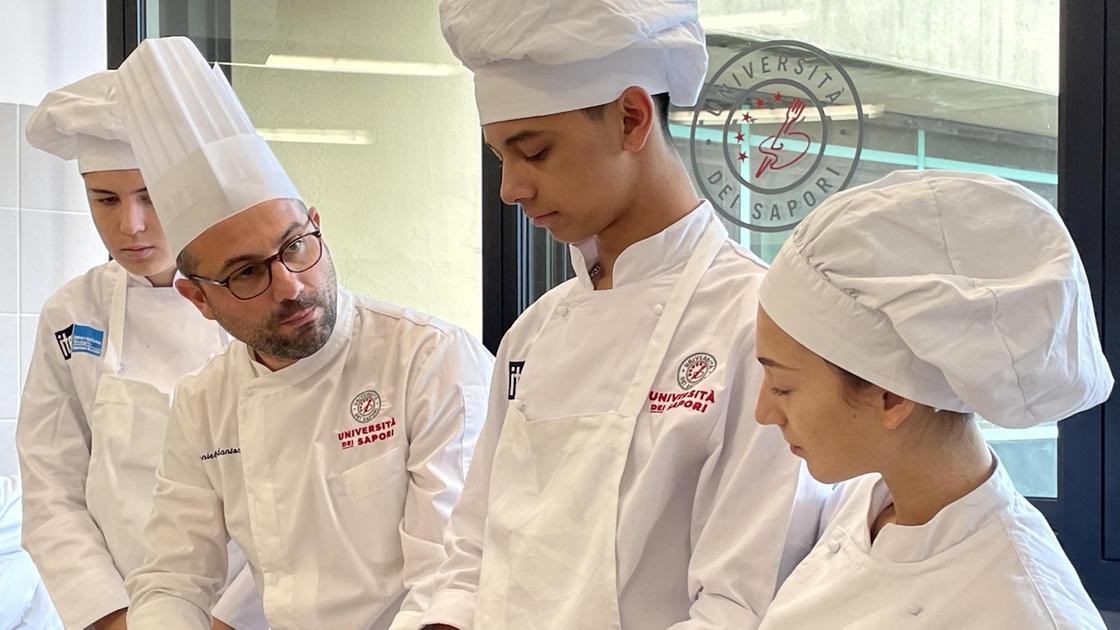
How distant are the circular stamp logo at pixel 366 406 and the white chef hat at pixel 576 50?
1.81 ft

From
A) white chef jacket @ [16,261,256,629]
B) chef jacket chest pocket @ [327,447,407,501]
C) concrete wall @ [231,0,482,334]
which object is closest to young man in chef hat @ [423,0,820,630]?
chef jacket chest pocket @ [327,447,407,501]

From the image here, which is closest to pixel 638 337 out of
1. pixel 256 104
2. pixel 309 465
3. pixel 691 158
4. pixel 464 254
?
pixel 309 465

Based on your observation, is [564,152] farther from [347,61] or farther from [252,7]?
[252,7]

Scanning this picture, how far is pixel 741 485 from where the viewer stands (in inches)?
51.4

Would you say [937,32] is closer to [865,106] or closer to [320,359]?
[865,106]

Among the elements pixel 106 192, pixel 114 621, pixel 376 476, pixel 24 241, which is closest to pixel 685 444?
pixel 376 476

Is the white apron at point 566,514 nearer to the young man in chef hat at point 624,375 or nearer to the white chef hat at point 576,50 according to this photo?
the young man in chef hat at point 624,375

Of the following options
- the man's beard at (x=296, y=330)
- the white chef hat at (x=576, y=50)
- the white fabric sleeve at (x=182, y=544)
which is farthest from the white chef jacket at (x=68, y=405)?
the white chef hat at (x=576, y=50)

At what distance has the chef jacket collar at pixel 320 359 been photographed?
187 centimetres

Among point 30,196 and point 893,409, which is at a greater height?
point 30,196

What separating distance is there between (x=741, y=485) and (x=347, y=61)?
2.01m

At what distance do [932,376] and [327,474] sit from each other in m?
1.05

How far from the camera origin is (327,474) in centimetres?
184

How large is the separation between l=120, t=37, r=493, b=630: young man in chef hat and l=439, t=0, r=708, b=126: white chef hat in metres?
0.50
